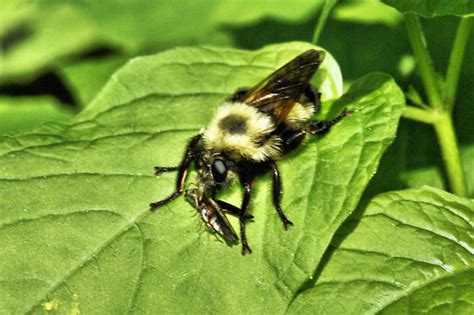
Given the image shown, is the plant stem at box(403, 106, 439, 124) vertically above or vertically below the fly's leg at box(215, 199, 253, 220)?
above

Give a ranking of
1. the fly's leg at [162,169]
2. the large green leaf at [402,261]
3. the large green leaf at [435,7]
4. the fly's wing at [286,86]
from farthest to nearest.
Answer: the fly's wing at [286,86], the fly's leg at [162,169], the large green leaf at [402,261], the large green leaf at [435,7]

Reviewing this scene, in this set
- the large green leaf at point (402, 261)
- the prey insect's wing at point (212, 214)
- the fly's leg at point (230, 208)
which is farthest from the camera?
the fly's leg at point (230, 208)

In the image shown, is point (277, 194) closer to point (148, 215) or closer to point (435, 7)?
point (148, 215)

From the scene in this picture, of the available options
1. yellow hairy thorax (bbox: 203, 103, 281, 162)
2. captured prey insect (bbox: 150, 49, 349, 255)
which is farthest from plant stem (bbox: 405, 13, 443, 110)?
yellow hairy thorax (bbox: 203, 103, 281, 162)

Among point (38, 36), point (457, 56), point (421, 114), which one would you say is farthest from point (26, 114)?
point (457, 56)

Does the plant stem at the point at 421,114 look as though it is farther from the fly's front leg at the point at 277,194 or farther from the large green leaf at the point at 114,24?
the large green leaf at the point at 114,24

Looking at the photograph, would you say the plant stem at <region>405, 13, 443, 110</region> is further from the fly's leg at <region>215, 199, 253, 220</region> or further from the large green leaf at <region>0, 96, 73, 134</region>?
the large green leaf at <region>0, 96, 73, 134</region>

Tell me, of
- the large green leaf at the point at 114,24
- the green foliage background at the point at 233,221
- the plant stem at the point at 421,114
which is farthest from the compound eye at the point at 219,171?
the large green leaf at the point at 114,24
